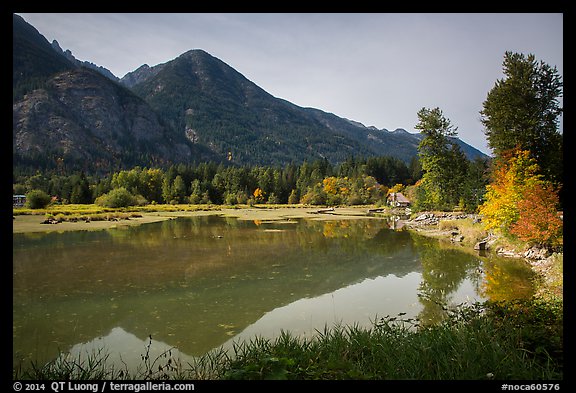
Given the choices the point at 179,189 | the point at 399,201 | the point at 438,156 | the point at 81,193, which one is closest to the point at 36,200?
the point at 81,193

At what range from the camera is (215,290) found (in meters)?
11.6

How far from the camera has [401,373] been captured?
415 cm

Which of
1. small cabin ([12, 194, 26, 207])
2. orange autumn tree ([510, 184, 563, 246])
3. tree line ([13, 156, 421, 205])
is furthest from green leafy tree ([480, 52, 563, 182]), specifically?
small cabin ([12, 194, 26, 207])

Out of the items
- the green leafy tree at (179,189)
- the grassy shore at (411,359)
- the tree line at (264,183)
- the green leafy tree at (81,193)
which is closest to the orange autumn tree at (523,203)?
the grassy shore at (411,359)

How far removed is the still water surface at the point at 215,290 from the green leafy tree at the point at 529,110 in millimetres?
11017

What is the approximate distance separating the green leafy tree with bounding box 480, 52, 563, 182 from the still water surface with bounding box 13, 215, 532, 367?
36.1 ft

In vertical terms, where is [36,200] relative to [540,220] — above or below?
above

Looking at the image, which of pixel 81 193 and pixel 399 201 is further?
pixel 399 201

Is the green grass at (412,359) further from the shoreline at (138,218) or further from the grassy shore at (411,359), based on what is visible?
the shoreline at (138,218)

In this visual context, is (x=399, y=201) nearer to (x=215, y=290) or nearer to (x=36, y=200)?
(x=36, y=200)

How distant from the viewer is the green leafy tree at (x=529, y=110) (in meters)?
24.4

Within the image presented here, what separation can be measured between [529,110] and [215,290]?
2624 centimetres
